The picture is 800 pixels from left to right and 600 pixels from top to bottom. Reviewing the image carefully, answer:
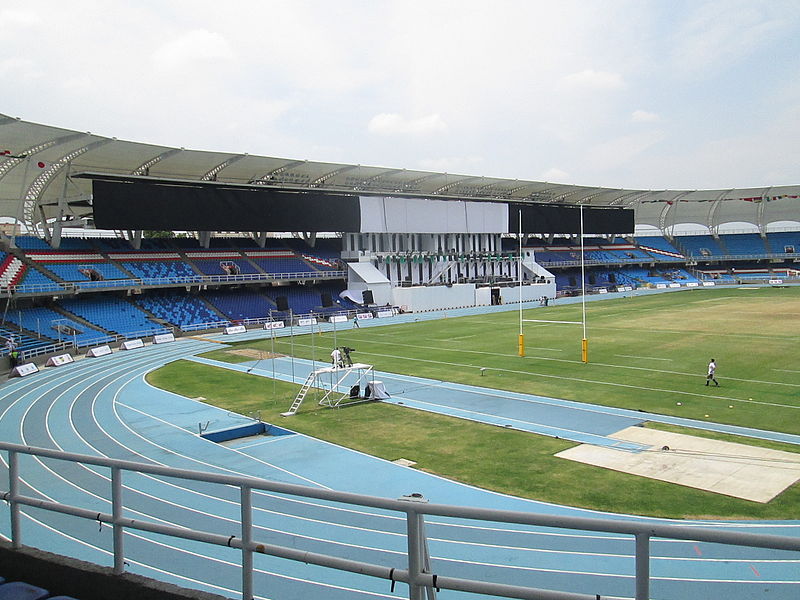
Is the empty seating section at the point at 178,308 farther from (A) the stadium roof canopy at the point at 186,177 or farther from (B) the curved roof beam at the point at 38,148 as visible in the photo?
(B) the curved roof beam at the point at 38,148

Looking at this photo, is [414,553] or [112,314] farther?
[112,314]

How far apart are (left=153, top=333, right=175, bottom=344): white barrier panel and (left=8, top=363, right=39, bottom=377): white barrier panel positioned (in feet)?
36.8

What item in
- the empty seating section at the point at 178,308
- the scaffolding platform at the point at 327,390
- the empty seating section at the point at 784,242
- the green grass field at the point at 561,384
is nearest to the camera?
the green grass field at the point at 561,384

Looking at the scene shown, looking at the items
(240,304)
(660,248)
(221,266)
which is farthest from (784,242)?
(221,266)

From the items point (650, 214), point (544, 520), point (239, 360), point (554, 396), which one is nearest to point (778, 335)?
point (554, 396)

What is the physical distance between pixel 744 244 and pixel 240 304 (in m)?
79.8

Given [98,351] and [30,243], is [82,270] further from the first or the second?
[98,351]

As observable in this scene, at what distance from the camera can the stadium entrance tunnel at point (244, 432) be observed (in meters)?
20.1

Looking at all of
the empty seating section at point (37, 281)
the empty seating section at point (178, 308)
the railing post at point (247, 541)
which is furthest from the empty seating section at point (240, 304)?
the railing post at point (247, 541)

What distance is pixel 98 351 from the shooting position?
38812 millimetres

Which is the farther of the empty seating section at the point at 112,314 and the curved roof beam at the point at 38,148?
the empty seating section at the point at 112,314

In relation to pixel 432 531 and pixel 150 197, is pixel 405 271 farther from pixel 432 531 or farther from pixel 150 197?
pixel 432 531

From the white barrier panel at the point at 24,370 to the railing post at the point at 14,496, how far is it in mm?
30221

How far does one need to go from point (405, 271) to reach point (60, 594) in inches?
2575
